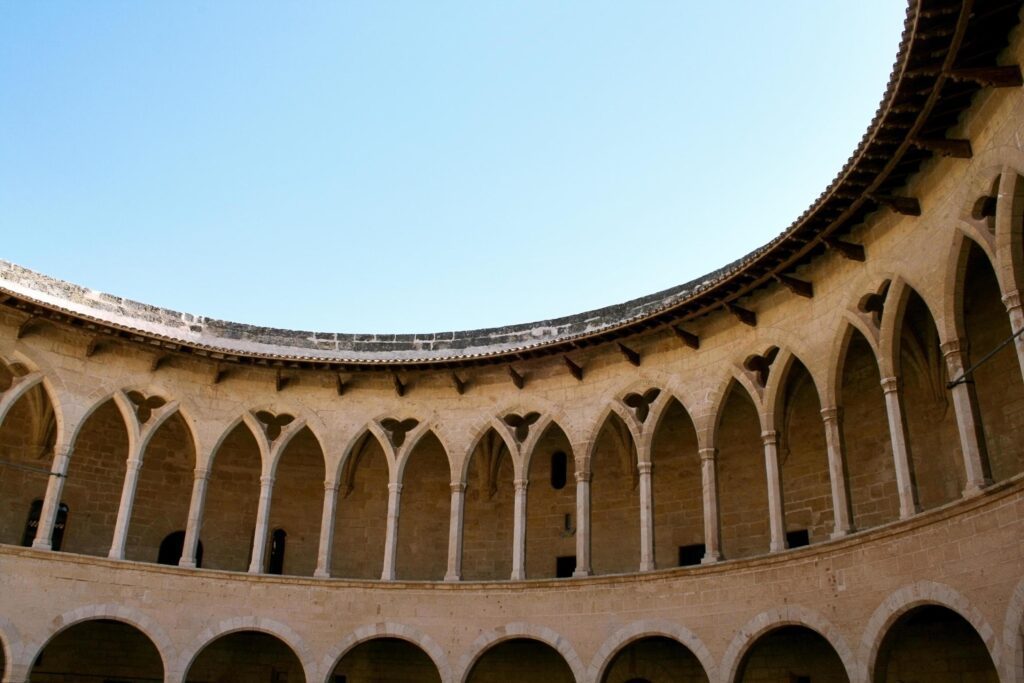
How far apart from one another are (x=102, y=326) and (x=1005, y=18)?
15.1 meters

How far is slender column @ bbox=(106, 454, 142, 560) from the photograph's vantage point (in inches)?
713

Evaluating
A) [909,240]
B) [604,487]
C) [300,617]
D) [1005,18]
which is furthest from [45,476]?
[1005,18]

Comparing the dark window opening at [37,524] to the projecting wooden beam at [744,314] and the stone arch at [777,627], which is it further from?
the projecting wooden beam at [744,314]

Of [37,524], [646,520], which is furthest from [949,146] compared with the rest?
[37,524]

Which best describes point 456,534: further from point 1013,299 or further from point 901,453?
point 1013,299

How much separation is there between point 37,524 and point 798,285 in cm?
1519

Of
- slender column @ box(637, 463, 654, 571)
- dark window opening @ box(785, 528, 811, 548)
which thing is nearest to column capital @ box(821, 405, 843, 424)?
dark window opening @ box(785, 528, 811, 548)

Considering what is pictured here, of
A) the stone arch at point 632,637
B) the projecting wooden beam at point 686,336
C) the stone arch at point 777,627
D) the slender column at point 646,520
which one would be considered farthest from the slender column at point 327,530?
the stone arch at point 777,627

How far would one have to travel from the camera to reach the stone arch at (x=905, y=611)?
11.4 metres

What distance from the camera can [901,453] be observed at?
13461 millimetres

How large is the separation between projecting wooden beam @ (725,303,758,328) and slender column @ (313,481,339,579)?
8.67 meters

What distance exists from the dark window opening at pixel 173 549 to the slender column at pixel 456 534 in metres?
5.70

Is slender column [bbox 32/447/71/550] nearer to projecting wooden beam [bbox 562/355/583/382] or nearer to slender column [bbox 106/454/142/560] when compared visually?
slender column [bbox 106/454/142/560]

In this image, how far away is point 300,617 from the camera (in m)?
18.4
